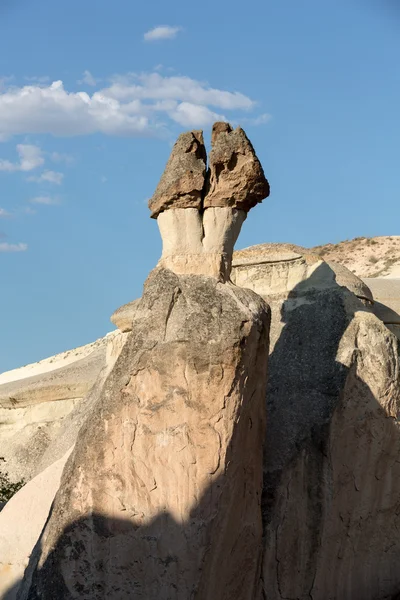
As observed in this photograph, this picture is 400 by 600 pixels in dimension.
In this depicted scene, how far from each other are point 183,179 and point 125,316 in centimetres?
563

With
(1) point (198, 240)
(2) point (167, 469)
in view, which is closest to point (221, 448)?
(2) point (167, 469)

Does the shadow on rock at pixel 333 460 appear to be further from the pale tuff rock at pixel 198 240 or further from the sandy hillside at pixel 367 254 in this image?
the sandy hillside at pixel 367 254

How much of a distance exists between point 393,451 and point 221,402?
2.83 metres

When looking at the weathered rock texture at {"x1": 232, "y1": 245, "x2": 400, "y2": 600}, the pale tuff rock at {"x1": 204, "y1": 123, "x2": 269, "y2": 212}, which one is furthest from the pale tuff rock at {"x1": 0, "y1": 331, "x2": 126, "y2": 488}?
the pale tuff rock at {"x1": 204, "y1": 123, "x2": 269, "y2": 212}

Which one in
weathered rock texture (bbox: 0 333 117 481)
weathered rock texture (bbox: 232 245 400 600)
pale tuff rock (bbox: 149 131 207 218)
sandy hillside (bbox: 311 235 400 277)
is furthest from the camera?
sandy hillside (bbox: 311 235 400 277)

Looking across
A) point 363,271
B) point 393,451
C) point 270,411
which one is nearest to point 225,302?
point 270,411

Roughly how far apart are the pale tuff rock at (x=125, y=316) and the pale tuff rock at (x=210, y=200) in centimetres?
532

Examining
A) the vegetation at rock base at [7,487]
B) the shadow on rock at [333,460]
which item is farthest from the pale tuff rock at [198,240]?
the vegetation at rock base at [7,487]

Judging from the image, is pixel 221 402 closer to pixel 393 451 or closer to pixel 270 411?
pixel 270 411

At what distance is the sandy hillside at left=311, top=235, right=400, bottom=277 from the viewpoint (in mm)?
35375

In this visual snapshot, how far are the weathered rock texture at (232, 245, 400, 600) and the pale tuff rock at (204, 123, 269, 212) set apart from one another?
211 cm

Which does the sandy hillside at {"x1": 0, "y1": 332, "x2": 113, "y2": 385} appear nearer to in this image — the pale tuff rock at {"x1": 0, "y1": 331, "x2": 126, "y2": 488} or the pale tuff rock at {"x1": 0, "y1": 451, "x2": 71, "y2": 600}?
the pale tuff rock at {"x1": 0, "y1": 331, "x2": 126, "y2": 488}

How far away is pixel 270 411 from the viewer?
9.82m

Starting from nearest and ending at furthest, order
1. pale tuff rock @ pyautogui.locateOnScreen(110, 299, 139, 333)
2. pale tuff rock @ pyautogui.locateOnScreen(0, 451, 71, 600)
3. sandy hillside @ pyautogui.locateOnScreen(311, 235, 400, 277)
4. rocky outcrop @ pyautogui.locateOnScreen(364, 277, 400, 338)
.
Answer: pale tuff rock @ pyautogui.locateOnScreen(0, 451, 71, 600), rocky outcrop @ pyautogui.locateOnScreen(364, 277, 400, 338), pale tuff rock @ pyautogui.locateOnScreen(110, 299, 139, 333), sandy hillside @ pyautogui.locateOnScreen(311, 235, 400, 277)
